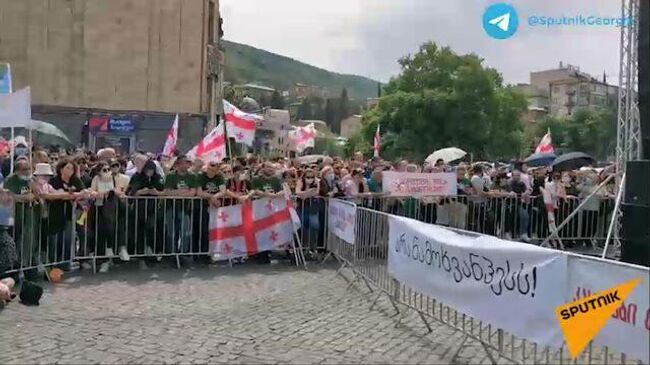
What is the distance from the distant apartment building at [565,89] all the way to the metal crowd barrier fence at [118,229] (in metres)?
128

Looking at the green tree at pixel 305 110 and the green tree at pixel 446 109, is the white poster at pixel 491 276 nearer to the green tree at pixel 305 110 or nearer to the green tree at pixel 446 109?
the green tree at pixel 446 109

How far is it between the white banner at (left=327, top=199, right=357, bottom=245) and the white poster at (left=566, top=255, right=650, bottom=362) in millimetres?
5489

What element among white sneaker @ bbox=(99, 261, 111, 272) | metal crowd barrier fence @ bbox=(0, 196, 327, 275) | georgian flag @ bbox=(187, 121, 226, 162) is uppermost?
georgian flag @ bbox=(187, 121, 226, 162)

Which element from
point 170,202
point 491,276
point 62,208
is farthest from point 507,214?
point 491,276

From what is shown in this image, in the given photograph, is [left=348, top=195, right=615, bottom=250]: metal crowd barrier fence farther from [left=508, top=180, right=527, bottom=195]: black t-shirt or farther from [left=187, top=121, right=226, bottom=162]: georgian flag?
[left=187, top=121, right=226, bottom=162]: georgian flag

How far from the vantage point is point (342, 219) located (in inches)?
444

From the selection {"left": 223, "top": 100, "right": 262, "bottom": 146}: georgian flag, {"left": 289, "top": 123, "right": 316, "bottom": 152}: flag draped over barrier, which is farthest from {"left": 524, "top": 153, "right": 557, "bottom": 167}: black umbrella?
{"left": 289, "top": 123, "right": 316, "bottom": 152}: flag draped over barrier

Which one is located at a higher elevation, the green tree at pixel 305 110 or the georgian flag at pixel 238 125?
the green tree at pixel 305 110

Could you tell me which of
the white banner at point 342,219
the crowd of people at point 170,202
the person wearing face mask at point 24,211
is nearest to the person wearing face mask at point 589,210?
the crowd of people at point 170,202

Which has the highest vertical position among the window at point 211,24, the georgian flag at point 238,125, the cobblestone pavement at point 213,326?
the window at point 211,24

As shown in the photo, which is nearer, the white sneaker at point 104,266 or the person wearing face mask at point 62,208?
the person wearing face mask at point 62,208

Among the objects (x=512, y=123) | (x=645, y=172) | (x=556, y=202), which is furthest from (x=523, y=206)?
(x=512, y=123)

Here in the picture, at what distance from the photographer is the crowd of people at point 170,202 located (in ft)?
34.0

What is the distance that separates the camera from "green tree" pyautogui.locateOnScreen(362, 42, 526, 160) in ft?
198
